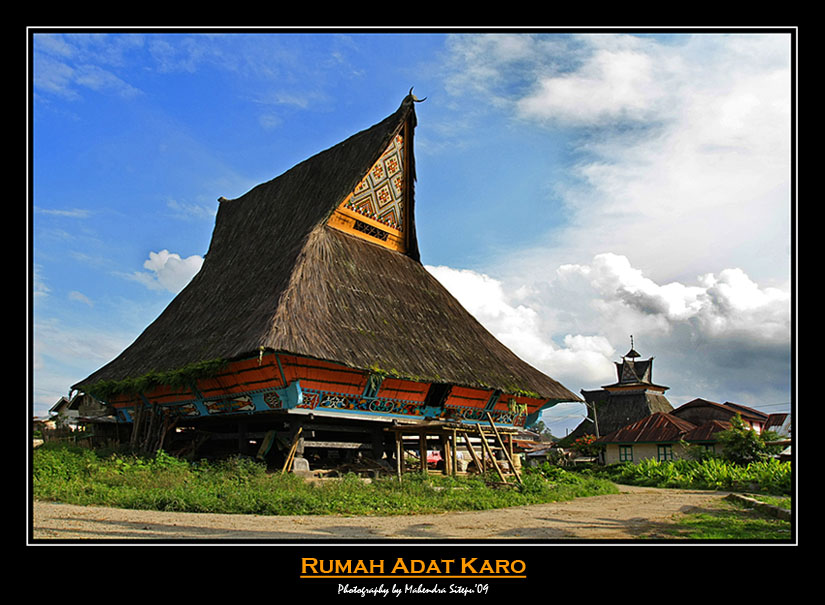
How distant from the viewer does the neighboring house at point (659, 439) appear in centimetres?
3145

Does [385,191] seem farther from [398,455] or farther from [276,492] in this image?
[276,492]

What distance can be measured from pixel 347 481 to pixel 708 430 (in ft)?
81.2

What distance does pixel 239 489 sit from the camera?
33.4 ft

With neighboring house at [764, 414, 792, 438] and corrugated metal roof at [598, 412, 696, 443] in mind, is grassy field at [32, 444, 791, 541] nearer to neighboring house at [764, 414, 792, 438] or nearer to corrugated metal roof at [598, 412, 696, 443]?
corrugated metal roof at [598, 412, 696, 443]

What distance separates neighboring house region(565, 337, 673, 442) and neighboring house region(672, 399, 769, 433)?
376 centimetres

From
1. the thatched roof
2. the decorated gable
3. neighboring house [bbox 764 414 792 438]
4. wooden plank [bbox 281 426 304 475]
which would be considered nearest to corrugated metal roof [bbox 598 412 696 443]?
neighboring house [bbox 764 414 792 438]

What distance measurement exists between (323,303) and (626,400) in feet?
110

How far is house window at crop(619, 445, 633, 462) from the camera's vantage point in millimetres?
34969

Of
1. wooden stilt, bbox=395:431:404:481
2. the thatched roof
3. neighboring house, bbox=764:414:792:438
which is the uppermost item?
the thatched roof

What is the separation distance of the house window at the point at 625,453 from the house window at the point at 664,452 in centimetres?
157

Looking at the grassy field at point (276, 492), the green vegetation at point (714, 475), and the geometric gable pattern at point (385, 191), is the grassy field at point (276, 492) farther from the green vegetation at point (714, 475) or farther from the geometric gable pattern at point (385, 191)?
the geometric gable pattern at point (385, 191)

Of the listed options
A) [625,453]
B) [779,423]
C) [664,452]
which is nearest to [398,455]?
[664,452]

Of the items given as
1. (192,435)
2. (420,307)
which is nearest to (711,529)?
(420,307)

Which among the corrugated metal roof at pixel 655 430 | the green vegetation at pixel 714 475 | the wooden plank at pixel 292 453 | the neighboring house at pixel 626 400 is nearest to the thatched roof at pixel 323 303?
the wooden plank at pixel 292 453
